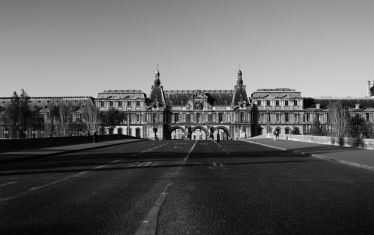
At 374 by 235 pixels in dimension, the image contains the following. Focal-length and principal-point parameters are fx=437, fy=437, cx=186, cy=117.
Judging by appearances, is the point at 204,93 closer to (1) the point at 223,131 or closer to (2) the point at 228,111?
(2) the point at 228,111

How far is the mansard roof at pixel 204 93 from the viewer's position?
131875mm

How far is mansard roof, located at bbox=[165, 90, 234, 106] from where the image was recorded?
131875 mm

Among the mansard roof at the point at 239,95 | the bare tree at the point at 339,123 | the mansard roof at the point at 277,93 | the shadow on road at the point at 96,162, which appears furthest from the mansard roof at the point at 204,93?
the shadow on road at the point at 96,162

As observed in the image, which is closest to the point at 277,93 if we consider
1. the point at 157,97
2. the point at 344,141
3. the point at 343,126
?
the point at 343,126

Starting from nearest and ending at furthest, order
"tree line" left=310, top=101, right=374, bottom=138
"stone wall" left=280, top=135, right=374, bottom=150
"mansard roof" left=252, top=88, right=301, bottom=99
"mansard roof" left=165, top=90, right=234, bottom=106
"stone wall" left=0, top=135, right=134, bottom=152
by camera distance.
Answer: "stone wall" left=0, top=135, right=134, bottom=152
"stone wall" left=280, top=135, right=374, bottom=150
"tree line" left=310, top=101, right=374, bottom=138
"mansard roof" left=252, top=88, right=301, bottom=99
"mansard roof" left=165, top=90, right=234, bottom=106

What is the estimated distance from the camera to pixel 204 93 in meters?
131

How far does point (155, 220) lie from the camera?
7.77 meters

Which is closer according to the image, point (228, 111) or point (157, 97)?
point (228, 111)

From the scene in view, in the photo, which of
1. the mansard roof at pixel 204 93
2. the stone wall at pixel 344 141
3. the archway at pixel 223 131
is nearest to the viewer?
the stone wall at pixel 344 141

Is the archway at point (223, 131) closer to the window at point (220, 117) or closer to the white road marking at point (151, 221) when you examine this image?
the window at point (220, 117)

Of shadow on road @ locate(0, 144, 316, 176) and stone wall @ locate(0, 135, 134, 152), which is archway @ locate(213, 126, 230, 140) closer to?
stone wall @ locate(0, 135, 134, 152)

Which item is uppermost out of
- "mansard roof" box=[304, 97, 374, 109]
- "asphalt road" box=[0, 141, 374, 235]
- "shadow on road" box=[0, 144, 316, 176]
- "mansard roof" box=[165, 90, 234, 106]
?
"mansard roof" box=[165, 90, 234, 106]

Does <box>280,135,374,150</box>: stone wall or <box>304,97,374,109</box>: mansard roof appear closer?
<box>280,135,374,150</box>: stone wall

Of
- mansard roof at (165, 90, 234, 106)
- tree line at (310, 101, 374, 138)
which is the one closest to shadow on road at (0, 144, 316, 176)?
tree line at (310, 101, 374, 138)
